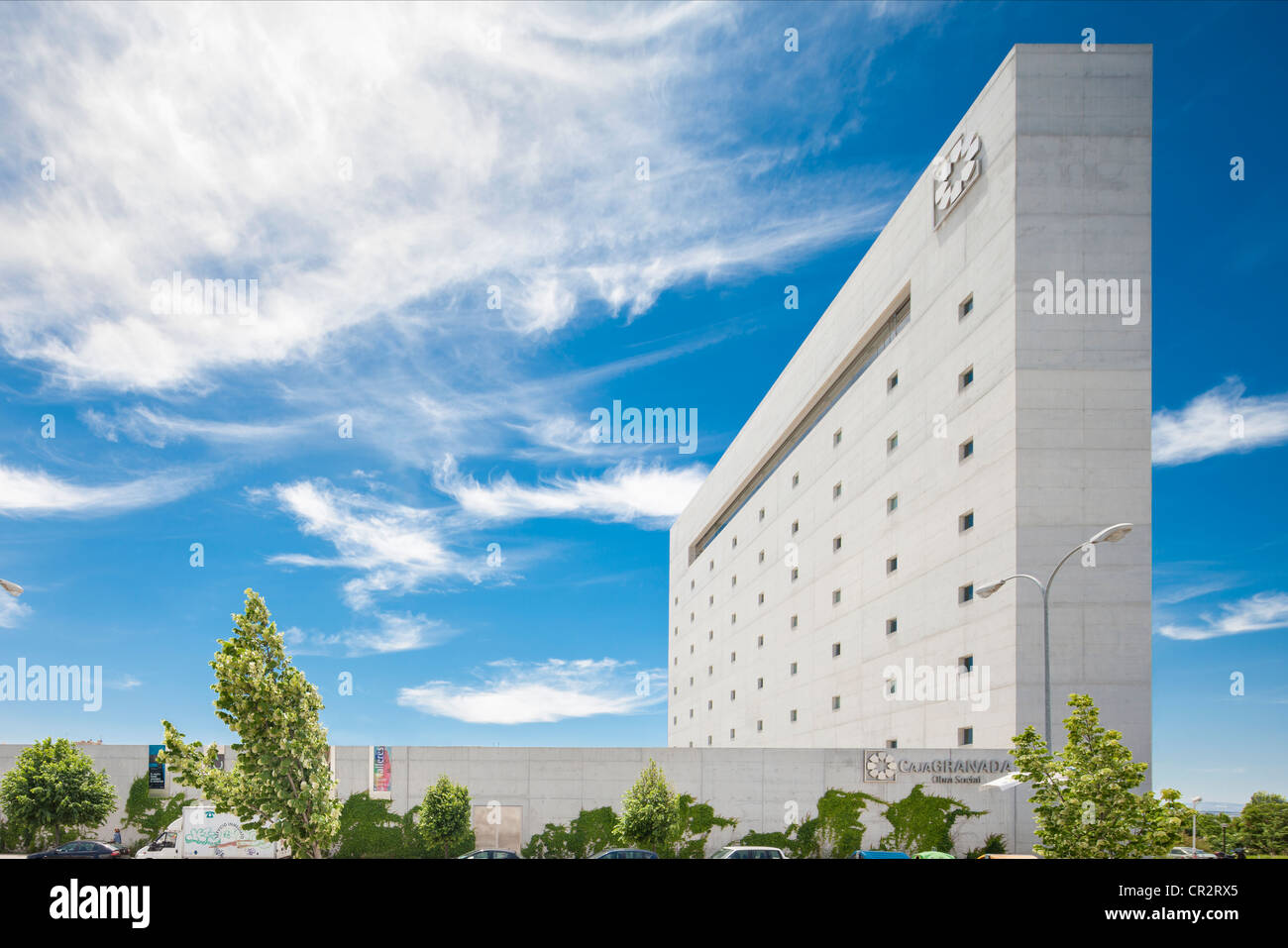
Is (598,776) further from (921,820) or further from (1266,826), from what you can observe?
(1266,826)

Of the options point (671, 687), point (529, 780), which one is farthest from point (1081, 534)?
point (671, 687)

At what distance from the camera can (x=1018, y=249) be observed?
1713 inches

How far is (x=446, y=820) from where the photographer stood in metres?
45.1

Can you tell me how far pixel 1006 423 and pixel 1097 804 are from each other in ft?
73.8

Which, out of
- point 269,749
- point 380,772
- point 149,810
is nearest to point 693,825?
point 380,772

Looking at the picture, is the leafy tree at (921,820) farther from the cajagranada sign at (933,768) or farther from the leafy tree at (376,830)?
the leafy tree at (376,830)

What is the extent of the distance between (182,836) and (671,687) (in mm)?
78347

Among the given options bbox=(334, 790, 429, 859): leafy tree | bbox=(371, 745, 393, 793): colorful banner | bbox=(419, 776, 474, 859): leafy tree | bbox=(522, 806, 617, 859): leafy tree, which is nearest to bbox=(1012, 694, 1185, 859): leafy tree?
bbox=(522, 806, 617, 859): leafy tree

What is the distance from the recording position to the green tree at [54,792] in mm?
45688

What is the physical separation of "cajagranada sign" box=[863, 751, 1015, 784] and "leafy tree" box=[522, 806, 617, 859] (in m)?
13.2

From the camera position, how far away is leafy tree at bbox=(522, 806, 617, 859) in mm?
46281

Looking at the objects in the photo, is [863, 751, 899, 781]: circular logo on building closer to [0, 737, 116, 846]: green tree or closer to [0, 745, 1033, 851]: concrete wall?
[0, 745, 1033, 851]: concrete wall

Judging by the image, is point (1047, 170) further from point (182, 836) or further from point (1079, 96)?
point (182, 836)
